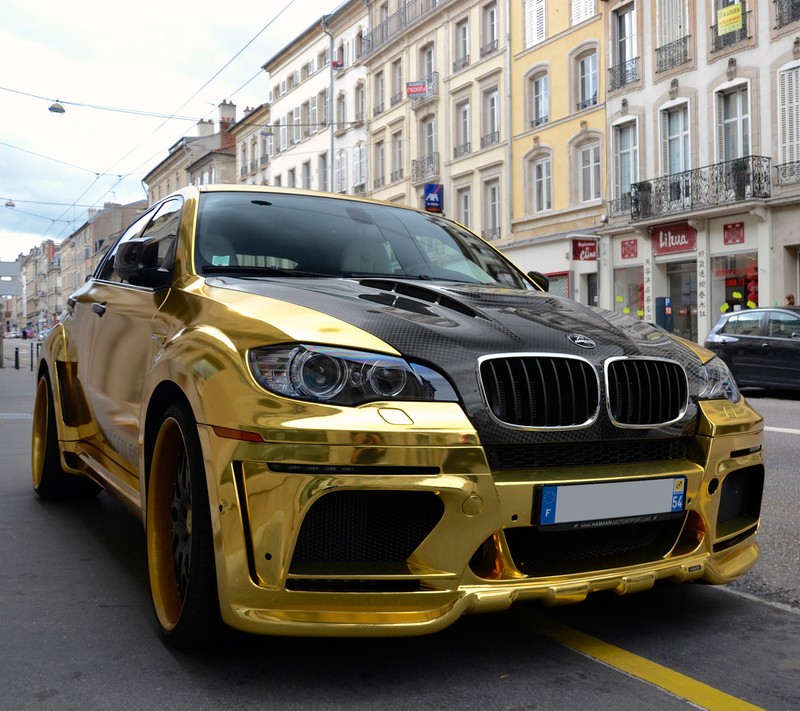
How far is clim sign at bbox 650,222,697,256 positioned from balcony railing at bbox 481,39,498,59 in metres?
9.98

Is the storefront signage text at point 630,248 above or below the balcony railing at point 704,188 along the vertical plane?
below

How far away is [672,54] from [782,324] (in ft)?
41.4

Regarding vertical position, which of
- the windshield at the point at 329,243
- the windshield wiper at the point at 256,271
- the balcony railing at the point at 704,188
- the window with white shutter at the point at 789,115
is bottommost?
the windshield wiper at the point at 256,271

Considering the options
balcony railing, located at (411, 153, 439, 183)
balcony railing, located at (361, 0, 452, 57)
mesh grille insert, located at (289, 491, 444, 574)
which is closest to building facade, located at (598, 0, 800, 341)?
balcony railing, located at (411, 153, 439, 183)

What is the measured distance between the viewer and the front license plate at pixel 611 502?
2.71 meters

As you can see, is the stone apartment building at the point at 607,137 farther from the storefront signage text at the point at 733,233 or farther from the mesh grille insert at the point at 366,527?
the mesh grille insert at the point at 366,527

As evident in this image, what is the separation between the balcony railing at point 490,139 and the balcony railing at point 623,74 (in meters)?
5.46

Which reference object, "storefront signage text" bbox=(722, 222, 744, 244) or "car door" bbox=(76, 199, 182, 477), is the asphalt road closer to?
"car door" bbox=(76, 199, 182, 477)

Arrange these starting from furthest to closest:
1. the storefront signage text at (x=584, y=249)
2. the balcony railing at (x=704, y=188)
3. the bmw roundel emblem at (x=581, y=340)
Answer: the storefront signage text at (x=584, y=249), the balcony railing at (x=704, y=188), the bmw roundel emblem at (x=581, y=340)

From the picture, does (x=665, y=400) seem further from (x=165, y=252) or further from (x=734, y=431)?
(x=165, y=252)

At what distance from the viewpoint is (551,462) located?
9.09 feet

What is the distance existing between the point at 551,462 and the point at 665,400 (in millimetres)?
510

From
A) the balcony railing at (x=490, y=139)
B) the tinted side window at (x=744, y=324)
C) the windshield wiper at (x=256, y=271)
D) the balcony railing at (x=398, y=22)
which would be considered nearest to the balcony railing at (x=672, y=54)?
the balcony railing at (x=490, y=139)

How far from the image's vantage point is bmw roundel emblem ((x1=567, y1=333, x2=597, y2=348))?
297cm
